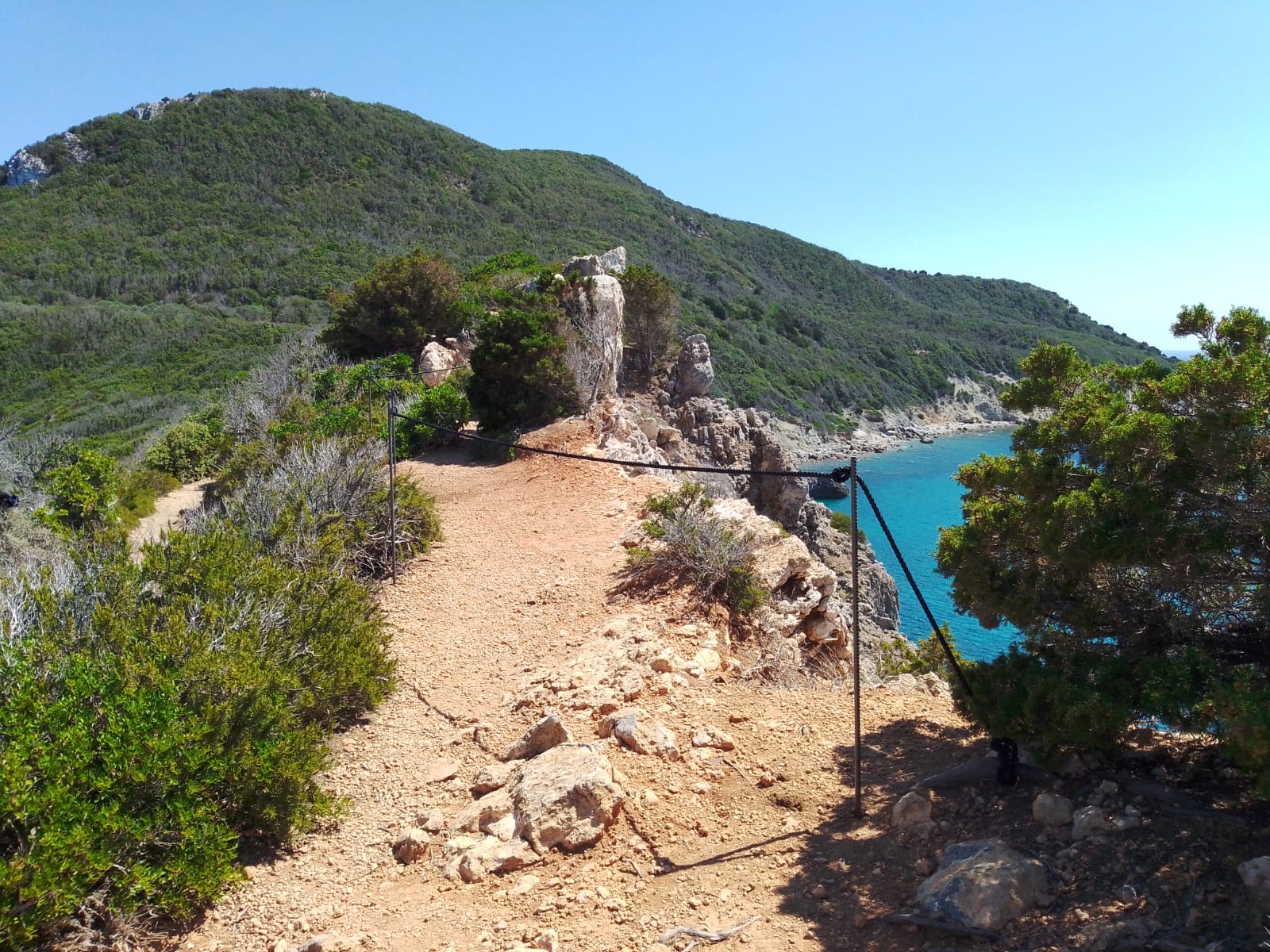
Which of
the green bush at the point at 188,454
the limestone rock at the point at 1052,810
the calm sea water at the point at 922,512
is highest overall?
the green bush at the point at 188,454

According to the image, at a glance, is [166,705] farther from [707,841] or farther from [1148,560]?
[1148,560]

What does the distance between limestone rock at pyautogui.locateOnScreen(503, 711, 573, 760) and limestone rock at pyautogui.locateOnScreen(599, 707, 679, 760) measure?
0.30m

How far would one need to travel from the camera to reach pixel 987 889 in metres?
3.59

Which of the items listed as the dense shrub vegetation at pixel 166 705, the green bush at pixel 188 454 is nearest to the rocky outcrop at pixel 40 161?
the green bush at pixel 188 454

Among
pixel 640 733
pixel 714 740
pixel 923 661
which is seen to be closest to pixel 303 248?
pixel 923 661

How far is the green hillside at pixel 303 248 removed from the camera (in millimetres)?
37594

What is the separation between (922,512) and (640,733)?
41805 mm

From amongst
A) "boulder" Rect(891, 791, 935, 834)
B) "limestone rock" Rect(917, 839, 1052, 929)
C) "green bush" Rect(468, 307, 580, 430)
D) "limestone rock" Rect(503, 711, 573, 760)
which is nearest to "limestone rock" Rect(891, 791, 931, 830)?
"boulder" Rect(891, 791, 935, 834)

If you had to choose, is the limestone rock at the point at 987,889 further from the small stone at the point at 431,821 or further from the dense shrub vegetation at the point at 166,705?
the dense shrub vegetation at the point at 166,705

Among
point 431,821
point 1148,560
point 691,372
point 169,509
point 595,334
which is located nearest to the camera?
point 1148,560

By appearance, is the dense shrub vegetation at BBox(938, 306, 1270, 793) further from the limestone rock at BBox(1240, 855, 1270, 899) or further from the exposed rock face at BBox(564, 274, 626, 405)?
the exposed rock face at BBox(564, 274, 626, 405)

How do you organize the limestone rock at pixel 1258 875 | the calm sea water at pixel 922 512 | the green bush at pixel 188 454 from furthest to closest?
the calm sea water at pixel 922 512
the green bush at pixel 188 454
the limestone rock at pixel 1258 875

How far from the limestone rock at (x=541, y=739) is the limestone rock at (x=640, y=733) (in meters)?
0.30

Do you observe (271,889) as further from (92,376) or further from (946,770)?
(92,376)
